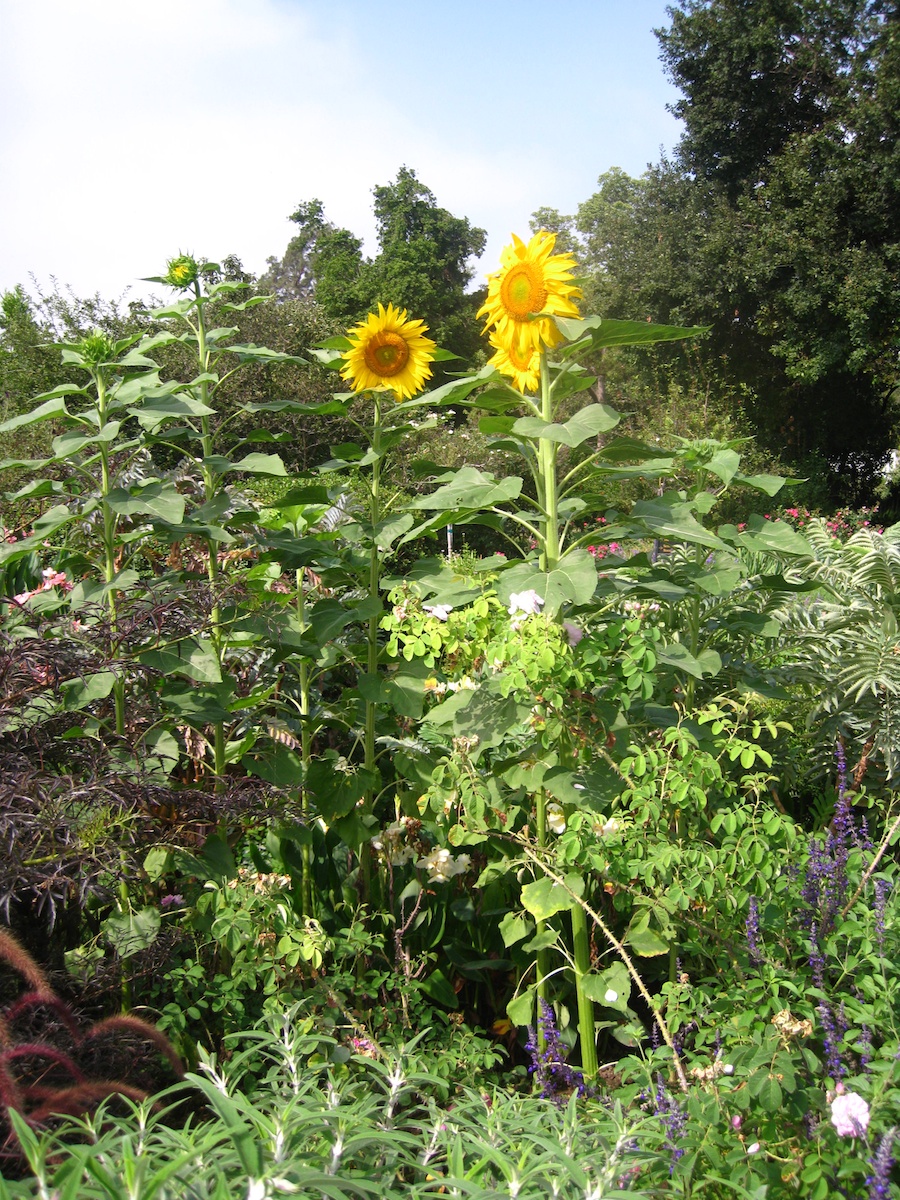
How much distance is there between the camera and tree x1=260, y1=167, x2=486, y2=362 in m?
23.3

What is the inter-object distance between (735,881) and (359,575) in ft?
4.17

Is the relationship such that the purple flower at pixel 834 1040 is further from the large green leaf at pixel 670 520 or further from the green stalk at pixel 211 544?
the green stalk at pixel 211 544

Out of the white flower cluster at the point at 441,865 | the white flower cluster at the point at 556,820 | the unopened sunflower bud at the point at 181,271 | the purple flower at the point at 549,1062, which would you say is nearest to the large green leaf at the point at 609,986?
the purple flower at the point at 549,1062

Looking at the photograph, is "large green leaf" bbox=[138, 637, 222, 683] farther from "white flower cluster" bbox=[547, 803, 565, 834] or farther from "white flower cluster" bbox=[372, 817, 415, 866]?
"white flower cluster" bbox=[547, 803, 565, 834]

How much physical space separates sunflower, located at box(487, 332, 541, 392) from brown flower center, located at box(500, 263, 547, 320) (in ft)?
0.29

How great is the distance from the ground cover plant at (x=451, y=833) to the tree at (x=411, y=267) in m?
20.9

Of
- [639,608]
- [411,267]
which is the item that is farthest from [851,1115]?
[411,267]

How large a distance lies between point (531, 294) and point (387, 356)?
64cm

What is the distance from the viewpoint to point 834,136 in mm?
14930

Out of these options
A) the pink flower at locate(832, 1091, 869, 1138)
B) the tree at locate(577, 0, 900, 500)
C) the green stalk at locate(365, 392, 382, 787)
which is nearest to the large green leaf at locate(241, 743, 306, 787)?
the green stalk at locate(365, 392, 382, 787)

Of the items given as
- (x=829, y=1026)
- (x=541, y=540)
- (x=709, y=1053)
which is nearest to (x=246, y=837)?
(x=541, y=540)

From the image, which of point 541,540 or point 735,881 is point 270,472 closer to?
point 541,540

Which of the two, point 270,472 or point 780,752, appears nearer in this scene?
point 270,472

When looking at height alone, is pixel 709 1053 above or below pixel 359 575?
below
